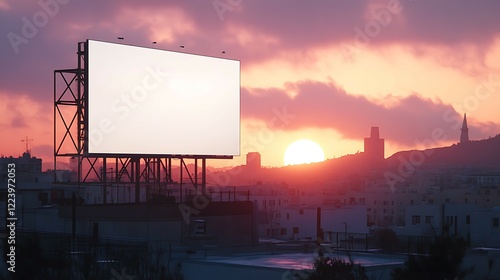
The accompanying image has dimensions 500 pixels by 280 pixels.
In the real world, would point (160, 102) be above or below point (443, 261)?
above

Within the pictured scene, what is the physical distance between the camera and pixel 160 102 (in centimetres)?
3891

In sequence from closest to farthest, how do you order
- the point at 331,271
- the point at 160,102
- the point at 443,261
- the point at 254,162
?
the point at 443,261, the point at 331,271, the point at 160,102, the point at 254,162

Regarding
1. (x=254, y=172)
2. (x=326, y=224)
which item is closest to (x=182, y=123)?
(x=326, y=224)

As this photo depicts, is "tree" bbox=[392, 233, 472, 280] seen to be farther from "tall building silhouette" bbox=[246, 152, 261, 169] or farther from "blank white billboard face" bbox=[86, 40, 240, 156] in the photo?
"tall building silhouette" bbox=[246, 152, 261, 169]

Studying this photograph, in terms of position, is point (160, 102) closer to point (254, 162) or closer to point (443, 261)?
point (443, 261)

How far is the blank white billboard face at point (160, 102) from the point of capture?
36281 millimetres

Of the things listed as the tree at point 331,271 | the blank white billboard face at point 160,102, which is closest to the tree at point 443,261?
the tree at point 331,271

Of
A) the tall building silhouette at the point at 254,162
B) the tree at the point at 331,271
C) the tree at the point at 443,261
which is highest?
the tall building silhouette at the point at 254,162

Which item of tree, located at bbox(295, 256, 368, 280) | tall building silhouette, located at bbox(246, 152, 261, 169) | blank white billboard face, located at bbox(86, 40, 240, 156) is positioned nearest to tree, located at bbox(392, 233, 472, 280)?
tree, located at bbox(295, 256, 368, 280)

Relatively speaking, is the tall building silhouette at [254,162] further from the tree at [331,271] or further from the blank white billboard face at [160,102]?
the tree at [331,271]

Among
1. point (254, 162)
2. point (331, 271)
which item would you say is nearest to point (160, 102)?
point (331, 271)

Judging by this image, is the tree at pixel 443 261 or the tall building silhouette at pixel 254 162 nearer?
the tree at pixel 443 261

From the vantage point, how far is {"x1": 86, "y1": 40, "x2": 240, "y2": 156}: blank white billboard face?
36281mm

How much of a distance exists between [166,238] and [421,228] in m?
29.8
